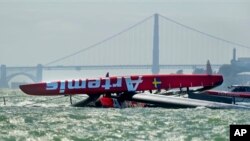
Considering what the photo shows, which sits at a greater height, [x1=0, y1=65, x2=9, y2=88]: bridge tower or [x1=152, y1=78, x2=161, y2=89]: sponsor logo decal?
[x1=0, y1=65, x2=9, y2=88]: bridge tower

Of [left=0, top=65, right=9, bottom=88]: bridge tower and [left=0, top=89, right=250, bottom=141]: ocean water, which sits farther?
[left=0, top=65, right=9, bottom=88]: bridge tower

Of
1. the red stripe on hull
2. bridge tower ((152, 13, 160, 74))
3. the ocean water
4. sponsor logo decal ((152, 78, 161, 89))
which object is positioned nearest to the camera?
the ocean water

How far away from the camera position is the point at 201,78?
44344 mm

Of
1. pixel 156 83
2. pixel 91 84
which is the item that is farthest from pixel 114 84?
pixel 156 83

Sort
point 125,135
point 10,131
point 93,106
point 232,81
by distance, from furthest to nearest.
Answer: point 232,81
point 93,106
point 10,131
point 125,135

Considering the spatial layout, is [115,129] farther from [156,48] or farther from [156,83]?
[156,48]

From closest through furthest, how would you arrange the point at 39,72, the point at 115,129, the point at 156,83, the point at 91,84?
the point at 115,129, the point at 91,84, the point at 156,83, the point at 39,72

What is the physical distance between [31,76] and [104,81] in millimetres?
102901

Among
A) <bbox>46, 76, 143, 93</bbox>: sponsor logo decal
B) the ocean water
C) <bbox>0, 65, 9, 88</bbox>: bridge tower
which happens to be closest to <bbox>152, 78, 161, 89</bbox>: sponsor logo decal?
<bbox>46, 76, 143, 93</bbox>: sponsor logo decal

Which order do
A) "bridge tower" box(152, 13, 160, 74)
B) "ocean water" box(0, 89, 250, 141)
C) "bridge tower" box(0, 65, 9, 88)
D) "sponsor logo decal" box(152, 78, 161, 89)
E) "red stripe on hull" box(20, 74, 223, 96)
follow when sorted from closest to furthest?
1. "ocean water" box(0, 89, 250, 141)
2. "red stripe on hull" box(20, 74, 223, 96)
3. "sponsor logo decal" box(152, 78, 161, 89)
4. "bridge tower" box(152, 13, 160, 74)
5. "bridge tower" box(0, 65, 9, 88)

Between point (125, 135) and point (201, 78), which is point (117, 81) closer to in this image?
point (201, 78)

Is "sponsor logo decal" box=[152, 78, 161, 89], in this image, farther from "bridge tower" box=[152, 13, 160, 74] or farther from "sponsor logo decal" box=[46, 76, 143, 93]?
"bridge tower" box=[152, 13, 160, 74]

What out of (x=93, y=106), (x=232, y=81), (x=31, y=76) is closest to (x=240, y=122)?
(x=93, y=106)

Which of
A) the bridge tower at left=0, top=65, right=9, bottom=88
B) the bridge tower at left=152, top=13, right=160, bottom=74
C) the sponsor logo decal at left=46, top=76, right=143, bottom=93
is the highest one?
the bridge tower at left=152, top=13, right=160, bottom=74
